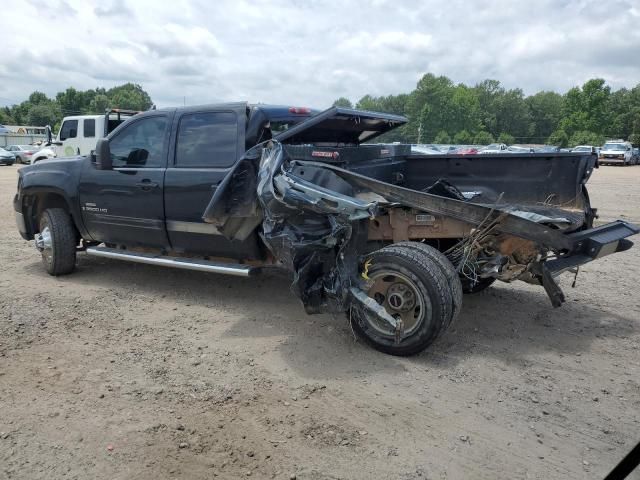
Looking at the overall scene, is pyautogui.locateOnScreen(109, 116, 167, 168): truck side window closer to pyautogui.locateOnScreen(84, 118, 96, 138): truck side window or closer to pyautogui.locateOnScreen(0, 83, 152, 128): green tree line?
pyautogui.locateOnScreen(84, 118, 96, 138): truck side window

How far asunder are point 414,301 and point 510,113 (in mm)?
112577

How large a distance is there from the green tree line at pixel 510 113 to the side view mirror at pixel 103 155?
210ft

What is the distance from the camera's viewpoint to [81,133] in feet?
53.5

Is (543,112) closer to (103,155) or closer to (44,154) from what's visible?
(44,154)

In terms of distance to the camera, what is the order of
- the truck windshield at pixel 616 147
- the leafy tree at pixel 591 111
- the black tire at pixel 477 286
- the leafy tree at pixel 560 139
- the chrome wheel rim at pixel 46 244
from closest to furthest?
the black tire at pixel 477 286 → the chrome wheel rim at pixel 46 244 → the truck windshield at pixel 616 147 → the leafy tree at pixel 560 139 → the leafy tree at pixel 591 111

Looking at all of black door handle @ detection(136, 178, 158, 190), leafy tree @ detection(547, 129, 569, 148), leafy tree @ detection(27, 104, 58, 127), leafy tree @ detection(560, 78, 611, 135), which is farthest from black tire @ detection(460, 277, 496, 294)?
leafy tree @ detection(27, 104, 58, 127)

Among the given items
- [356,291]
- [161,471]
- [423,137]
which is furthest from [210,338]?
[423,137]

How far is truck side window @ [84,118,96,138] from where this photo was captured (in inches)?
632

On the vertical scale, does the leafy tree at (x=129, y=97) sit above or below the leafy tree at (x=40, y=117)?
above

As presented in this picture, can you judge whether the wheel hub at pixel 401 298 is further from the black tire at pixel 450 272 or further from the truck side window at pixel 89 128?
the truck side window at pixel 89 128

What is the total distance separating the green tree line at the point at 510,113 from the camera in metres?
69.8

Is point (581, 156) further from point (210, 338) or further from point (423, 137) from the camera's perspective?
point (423, 137)

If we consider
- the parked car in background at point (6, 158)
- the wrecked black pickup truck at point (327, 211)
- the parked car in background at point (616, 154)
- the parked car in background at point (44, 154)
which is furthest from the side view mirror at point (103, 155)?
the parked car in background at point (616, 154)

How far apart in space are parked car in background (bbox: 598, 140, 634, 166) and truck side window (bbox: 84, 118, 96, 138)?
1462 inches
